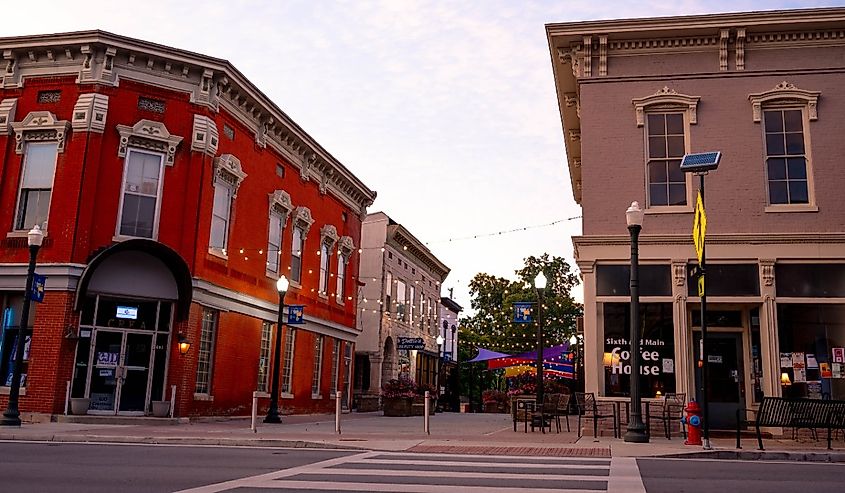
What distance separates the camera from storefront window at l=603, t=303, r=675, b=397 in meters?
17.4

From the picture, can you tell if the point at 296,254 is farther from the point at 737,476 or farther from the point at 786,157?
the point at 737,476

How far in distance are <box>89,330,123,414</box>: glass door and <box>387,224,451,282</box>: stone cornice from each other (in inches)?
887

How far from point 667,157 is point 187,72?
13592 millimetres

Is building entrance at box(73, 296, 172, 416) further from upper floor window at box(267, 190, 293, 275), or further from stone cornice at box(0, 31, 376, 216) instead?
stone cornice at box(0, 31, 376, 216)

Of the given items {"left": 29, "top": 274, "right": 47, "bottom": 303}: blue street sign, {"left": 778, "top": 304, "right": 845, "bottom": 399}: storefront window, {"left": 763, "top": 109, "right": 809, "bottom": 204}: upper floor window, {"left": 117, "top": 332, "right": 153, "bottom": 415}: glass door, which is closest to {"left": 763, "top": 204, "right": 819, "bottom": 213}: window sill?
{"left": 763, "top": 109, "right": 809, "bottom": 204}: upper floor window

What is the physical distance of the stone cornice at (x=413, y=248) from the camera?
42.4 metres

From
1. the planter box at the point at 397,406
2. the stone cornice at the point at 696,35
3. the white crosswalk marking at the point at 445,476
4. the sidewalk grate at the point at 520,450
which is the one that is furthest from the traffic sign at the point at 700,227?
the planter box at the point at 397,406

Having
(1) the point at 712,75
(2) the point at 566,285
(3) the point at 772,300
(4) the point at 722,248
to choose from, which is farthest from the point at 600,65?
(2) the point at 566,285

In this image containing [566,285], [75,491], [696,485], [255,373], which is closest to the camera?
[75,491]

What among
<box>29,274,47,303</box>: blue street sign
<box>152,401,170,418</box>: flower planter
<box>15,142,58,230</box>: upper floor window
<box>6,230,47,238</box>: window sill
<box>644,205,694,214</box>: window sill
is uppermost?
<box>15,142,58,230</box>: upper floor window

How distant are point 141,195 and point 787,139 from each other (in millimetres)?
16963

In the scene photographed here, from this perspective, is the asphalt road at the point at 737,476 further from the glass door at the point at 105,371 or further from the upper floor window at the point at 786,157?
the glass door at the point at 105,371

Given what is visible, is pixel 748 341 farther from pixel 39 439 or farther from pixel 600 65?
pixel 39 439

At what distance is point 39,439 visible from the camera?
1452 centimetres
